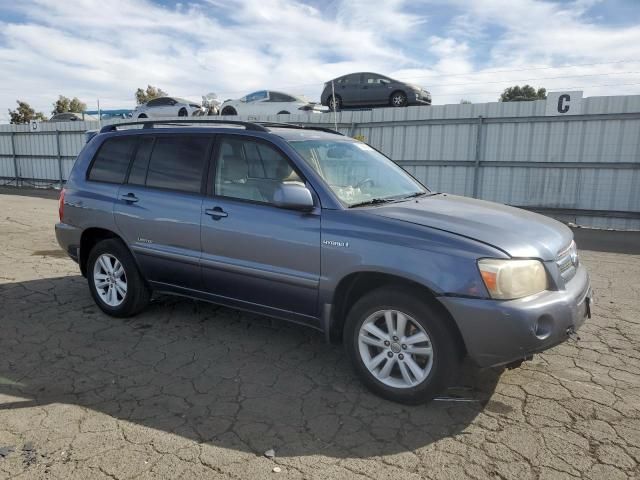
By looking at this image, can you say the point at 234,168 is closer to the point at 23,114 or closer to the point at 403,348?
the point at 403,348

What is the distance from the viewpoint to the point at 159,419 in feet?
10.2

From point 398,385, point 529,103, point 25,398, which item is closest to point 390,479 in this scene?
point 398,385

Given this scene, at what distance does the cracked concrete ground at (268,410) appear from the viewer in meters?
2.68

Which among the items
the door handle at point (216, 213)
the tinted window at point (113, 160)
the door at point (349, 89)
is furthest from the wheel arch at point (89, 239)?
the door at point (349, 89)

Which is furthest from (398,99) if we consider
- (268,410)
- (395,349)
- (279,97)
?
(268,410)

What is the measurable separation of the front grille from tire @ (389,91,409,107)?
13.7m

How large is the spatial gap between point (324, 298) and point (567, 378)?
6.19 feet

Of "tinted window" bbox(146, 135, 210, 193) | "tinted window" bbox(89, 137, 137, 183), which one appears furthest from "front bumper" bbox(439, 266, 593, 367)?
"tinted window" bbox(89, 137, 137, 183)

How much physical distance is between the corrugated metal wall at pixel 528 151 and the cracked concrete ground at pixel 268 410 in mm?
7036

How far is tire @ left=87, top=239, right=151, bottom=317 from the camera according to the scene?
4684 millimetres

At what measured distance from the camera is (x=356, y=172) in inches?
159

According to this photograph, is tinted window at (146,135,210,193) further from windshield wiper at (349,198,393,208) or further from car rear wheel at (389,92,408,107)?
car rear wheel at (389,92,408,107)

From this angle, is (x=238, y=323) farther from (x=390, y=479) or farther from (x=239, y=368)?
(x=390, y=479)

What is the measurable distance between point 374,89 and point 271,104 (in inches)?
145
